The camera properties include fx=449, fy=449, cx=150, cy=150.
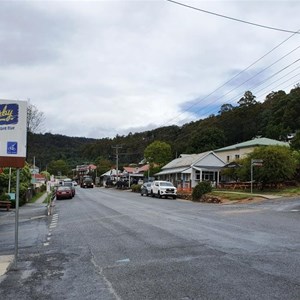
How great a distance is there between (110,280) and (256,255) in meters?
3.70

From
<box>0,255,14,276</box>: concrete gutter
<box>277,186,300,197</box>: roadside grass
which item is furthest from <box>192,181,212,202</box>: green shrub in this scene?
<box>0,255,14,276</box>: concrete gutter

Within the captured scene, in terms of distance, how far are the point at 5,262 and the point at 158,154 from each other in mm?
81520

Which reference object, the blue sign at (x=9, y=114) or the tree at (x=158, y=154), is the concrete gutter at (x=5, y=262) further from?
the tree at (x=158, y=154)

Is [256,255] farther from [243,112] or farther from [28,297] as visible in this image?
[243,112]

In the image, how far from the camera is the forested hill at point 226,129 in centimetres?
9550

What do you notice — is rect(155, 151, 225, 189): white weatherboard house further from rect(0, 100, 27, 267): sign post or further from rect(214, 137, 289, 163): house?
rect(0, 100, 27, 267): sign post

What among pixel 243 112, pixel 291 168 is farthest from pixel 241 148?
pixel 243 112

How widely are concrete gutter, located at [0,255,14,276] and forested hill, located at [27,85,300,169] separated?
5966 centimetres

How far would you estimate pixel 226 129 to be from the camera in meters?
122

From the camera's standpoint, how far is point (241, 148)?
7362 cm

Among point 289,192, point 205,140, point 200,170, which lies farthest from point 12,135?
point 205,140

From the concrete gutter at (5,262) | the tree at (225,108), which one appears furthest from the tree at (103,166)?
the concrete gutter at (5,262)

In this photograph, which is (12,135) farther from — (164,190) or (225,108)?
(225,108)

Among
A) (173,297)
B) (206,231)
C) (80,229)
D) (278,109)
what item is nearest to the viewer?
(173,297)
